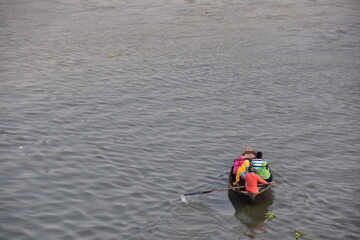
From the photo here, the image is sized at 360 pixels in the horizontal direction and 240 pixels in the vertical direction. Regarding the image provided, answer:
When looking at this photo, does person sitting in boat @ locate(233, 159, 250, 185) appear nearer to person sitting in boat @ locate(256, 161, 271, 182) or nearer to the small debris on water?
person sitting in boat @ locate(256, 161, 271, 182)

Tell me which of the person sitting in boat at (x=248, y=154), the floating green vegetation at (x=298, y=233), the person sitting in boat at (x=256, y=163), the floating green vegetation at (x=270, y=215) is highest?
the person sitting in boat at (x=256, y=163)

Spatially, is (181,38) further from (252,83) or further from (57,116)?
(57,116)

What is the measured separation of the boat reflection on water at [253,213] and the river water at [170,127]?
0.06 meters

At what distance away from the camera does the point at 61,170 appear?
1773cm

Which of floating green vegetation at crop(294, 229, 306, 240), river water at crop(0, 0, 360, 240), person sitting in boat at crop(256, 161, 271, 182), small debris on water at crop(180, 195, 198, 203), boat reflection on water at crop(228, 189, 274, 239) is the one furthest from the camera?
person sitting in boat at crop(256, 161, 271, 182)

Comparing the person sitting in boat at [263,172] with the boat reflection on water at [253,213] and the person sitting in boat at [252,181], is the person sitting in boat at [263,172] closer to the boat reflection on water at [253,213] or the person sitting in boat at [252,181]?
the person sitting in boat at [252,181]

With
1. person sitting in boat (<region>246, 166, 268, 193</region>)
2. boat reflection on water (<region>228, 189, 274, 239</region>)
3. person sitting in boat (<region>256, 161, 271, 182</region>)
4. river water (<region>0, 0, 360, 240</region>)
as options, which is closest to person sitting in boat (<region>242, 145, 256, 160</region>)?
river water (<region>0, 0, 360, 240</region>)

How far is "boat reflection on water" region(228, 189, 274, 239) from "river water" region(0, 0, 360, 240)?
0.06m

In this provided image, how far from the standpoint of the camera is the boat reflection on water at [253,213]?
595 inches

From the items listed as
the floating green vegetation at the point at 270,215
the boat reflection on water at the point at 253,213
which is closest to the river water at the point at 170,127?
the boat reflection on water at the point at 253,213

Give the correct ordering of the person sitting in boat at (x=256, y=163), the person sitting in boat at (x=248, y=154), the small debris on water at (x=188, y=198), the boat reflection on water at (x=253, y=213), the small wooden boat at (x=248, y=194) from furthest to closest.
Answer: the person sitting in boat at (x=248, y=154) → the person sitting in boat at (x=256, y=163) → the small debris on water at (x=188, y=198) → the small wooden boat at (x=248, y=194) → the boat reflection on water at (x=253, y=213)

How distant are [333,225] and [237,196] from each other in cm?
332

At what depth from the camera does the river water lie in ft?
50.1

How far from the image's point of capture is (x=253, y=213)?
16141 millimetres
